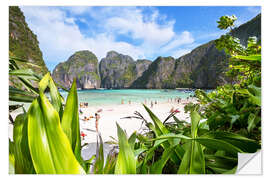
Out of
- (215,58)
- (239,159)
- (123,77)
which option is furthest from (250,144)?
(123,77)

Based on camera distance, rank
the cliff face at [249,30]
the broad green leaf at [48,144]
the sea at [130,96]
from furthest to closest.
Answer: the sea at [130,96]
the cliff face at [249,30]
the broad green leaf at [48,144]

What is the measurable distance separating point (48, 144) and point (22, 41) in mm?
775

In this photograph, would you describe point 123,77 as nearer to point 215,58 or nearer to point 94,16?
point 94,16

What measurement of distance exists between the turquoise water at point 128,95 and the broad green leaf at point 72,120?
28.9 inches

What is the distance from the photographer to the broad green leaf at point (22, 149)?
0.36 m

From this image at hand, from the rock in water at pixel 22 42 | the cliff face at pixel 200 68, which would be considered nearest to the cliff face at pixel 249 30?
the cliff face at pixel 200 68

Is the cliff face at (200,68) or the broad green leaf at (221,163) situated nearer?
the broad green leaf at (221,163)

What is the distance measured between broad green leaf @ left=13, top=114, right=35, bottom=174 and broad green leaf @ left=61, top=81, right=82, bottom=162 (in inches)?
3.9

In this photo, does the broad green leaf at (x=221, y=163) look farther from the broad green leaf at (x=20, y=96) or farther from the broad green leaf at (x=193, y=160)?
the broad green leaf at (x=20, y=96)

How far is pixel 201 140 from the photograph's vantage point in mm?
359

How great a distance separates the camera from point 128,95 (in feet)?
4.64

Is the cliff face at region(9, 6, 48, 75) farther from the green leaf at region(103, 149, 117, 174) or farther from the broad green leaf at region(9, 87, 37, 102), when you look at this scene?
the green leaf at region(103, 149, 117, 174)

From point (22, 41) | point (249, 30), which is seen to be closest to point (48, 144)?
point (22, 41)
